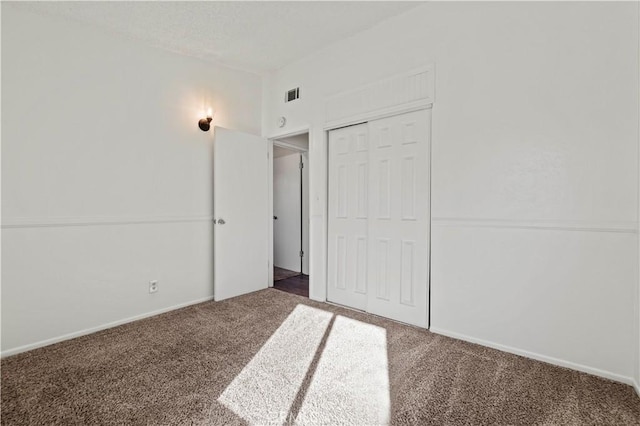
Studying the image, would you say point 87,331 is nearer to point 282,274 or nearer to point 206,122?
point 206,122

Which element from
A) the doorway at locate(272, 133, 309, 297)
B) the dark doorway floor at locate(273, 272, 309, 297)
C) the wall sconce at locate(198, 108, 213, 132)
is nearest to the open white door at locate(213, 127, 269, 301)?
the wall sconce at locate(198, 108, 213, 132)

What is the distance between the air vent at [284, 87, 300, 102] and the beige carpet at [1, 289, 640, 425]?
2.58 metres

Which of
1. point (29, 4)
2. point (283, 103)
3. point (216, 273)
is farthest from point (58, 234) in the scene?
point (283, 103)

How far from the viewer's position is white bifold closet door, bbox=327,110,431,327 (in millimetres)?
2611

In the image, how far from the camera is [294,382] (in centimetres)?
182

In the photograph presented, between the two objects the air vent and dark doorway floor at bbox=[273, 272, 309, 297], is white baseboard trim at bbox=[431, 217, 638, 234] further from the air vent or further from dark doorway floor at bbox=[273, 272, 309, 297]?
the air vent

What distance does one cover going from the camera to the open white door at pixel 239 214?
338 centimetres

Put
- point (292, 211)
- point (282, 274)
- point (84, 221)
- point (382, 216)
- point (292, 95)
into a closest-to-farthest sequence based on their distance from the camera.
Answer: point (84, 221) < point (382, 216) < point (292, 95) < point (282, 274) < point (292, 211)

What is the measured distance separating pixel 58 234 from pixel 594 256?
3.90 meters

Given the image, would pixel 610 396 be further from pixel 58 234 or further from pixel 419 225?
pixel 58 234

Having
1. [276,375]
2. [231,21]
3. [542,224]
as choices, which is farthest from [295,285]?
[231,21]

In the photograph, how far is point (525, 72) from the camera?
2.08 m

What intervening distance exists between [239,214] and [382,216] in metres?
1.73

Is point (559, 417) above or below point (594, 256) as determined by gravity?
below
